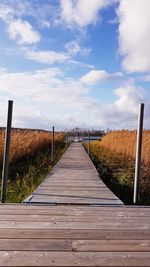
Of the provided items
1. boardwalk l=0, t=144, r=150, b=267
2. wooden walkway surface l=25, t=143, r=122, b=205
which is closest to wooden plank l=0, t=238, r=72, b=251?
boardwalk l=0, t=144, r=150, b=267

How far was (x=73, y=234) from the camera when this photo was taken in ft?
9.12

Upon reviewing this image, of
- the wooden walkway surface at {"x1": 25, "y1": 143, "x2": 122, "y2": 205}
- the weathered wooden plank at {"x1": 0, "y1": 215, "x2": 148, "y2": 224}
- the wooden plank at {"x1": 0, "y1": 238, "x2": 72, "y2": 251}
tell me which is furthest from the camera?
the wooden walkway surface at {"x1": 25, "y1": 143, "x2": 122, "y2": 205}

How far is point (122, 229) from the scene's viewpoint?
2.96m

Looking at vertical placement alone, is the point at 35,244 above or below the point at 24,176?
above

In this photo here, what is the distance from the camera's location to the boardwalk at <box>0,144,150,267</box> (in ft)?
7.40

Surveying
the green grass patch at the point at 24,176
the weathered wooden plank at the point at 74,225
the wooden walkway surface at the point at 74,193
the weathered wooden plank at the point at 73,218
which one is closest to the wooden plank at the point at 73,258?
the weathered wooden plank at the point at 74,225

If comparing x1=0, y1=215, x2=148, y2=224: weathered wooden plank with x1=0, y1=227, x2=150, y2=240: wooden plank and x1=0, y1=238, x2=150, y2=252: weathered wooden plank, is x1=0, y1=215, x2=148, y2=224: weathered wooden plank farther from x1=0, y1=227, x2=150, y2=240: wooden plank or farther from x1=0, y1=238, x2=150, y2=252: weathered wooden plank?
x1=0, y1=238, x2=150, y2=252: weathered wooden plank

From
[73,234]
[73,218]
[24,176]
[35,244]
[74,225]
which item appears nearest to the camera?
[35,244]

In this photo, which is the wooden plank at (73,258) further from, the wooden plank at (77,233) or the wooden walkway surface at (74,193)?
the wooden walkway surface at (74,193)

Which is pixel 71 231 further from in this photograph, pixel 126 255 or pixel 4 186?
pixel 4 186

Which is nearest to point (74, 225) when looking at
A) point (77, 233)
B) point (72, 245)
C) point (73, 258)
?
point (77, 233)

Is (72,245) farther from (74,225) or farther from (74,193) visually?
(74,193)

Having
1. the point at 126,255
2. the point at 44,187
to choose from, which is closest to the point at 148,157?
the point at 44,187

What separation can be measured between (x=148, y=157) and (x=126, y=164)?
1.65 meters
